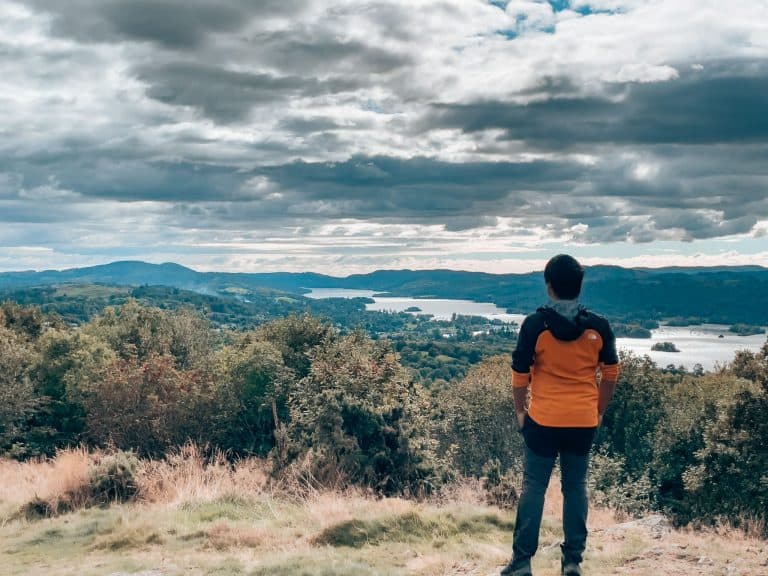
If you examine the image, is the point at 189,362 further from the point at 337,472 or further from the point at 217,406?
the point at 337,472

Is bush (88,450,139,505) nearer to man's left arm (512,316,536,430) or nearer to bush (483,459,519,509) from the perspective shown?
bush (483,459,519,509)

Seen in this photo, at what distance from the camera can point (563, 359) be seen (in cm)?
541

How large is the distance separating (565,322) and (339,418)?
11006 mm

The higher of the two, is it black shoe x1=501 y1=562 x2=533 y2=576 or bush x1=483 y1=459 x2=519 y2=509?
black shoe x1=501 y1=562 x2=533 y2=576

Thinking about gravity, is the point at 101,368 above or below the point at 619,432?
above

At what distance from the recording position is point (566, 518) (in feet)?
19.4

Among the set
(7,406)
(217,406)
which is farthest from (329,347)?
(7,406)

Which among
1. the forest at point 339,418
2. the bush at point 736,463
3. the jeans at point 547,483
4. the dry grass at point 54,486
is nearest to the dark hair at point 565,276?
the jeans at point 547,483

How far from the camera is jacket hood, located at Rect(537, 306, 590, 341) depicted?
17.6ft

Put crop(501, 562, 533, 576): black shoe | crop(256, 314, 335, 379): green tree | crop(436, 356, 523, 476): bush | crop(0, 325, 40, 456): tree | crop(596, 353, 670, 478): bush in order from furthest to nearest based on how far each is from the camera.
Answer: crop(436, 356, 523, 476): bush, crop(596, 353, 670, 478): bush, crop(256, 314, 335, 379): green tree, crop(0, 325, 40, 456): tree, crop(501, 562, 533, 576): black shoe

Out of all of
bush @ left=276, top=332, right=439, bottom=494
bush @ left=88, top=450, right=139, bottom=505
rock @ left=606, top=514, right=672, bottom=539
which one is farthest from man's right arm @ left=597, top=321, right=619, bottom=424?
bush @ left=88, top=450, right=139, bottom=505

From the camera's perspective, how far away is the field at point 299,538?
6719 millimetres

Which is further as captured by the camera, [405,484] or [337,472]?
[405,484]

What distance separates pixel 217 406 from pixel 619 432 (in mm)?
25559
